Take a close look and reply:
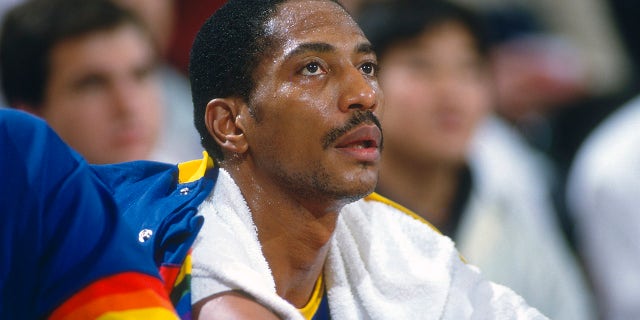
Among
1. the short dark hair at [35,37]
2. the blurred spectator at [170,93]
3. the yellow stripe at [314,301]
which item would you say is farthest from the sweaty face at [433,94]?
the yellow stripe at [314,301]

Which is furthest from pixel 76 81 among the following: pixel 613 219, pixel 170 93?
pixel 613 219

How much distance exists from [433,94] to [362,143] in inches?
62.7

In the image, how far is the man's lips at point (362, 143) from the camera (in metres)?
1.86

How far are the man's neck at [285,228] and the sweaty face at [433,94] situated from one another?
5.00 ft

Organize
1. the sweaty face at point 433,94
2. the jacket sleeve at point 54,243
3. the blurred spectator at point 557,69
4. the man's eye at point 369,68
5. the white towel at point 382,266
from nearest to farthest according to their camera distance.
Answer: the jacket sleeve at point 54,243, the white towel at point 382,266, the man's eye at point 369,68, the sweaty face at point 433,94, the blurred spectator at point 557,69

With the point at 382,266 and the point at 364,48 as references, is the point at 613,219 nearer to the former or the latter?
the point at 382,266

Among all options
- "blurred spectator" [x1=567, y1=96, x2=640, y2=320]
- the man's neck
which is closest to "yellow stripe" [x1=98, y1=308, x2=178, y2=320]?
the man's neck

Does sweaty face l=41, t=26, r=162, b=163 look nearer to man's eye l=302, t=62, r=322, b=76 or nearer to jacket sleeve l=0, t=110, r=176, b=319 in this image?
man's eye l=302, t=62, r=322, b=76

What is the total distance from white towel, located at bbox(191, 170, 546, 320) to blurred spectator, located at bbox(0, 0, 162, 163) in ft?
3.49

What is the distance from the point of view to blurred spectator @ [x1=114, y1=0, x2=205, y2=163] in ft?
12.1

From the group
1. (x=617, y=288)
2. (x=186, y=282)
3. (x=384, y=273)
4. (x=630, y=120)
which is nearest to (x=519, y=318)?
(x=384, y=273)

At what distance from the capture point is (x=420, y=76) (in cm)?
347

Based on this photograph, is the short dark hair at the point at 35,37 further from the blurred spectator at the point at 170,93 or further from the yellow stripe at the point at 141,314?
the yellow stripe at the point at 141,314

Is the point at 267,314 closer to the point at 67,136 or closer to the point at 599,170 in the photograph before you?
the point at 67,136
